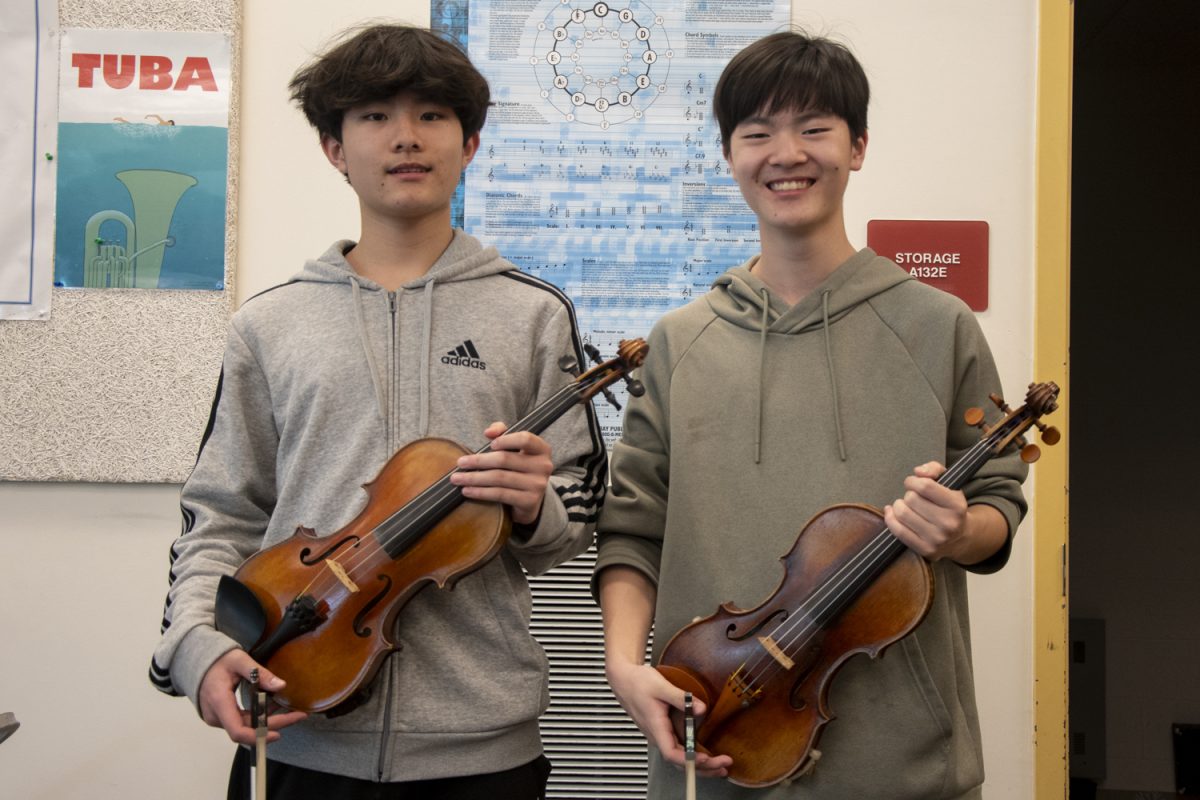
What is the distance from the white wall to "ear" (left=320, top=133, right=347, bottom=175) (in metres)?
0.94

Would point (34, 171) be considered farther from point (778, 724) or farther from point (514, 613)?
point (778, 724)

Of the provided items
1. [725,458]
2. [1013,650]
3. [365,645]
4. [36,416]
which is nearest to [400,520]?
[365,645]

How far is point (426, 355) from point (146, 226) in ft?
4.24

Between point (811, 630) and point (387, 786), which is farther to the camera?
point (387, 786)

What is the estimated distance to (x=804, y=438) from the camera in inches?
56.3

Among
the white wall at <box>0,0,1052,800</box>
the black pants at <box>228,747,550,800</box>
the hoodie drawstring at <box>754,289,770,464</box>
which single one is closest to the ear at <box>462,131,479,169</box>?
the hoodie drawstring at <box>754,289,770,464</box>

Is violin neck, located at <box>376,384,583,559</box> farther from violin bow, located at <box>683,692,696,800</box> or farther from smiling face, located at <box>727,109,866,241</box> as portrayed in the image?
smiling face, located at <box>727,109,866,241</box>

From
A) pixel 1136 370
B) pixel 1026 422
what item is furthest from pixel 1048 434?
pixel 1136 370

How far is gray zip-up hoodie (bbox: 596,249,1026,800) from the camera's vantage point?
1.33m

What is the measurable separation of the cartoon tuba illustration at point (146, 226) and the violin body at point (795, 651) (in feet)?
5.67

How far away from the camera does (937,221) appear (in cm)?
249

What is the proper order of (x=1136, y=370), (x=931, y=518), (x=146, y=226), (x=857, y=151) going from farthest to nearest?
(x=1136, y=370) < (x=146, y=226) < (x=857, y=151) < (x=931, y=518)

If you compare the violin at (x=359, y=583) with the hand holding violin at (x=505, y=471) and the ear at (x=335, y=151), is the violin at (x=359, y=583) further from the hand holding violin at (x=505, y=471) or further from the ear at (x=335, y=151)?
the ear at (x=335, y=151)

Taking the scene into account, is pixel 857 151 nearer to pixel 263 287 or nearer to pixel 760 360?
pixel 760 360
